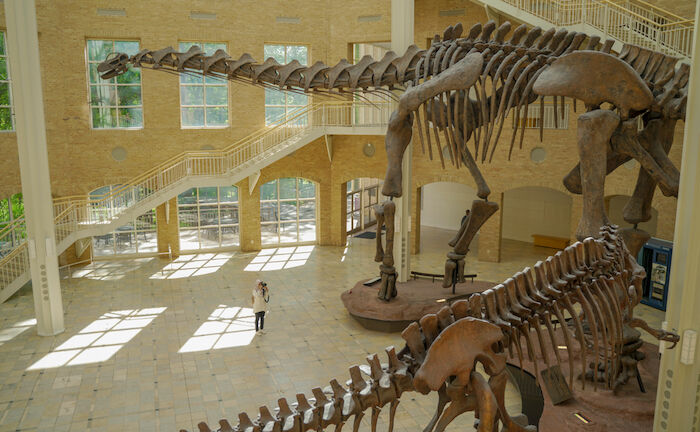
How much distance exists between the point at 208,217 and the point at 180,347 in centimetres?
875

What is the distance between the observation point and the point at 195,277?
16.5 metres

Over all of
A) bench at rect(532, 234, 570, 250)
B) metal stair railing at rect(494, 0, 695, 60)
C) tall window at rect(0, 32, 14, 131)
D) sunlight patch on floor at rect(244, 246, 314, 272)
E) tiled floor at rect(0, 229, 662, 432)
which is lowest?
tiled floor at rect(0, 229, 662, 432)

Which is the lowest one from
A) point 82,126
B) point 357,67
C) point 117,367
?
point 117,367

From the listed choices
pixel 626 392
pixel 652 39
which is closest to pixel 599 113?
pixel 626 392

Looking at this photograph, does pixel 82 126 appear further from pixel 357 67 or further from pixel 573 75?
pixel 573 75

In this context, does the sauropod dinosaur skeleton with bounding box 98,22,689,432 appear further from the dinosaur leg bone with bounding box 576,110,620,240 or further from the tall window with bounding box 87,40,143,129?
the tall window with bounding box 87,40,143,129

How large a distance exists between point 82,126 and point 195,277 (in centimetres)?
583

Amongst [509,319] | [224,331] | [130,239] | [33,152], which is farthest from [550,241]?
[509,319]

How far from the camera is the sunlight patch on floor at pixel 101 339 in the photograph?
35.9ft

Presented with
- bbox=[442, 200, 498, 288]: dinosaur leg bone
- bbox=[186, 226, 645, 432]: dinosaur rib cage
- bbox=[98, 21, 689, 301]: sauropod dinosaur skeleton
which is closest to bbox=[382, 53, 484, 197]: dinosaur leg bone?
bbox=[98, 21, 689, 301]: sauropod dinosaur skeleton

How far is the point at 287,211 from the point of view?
20.9 meters

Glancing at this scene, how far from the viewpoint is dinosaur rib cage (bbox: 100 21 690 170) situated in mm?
8766

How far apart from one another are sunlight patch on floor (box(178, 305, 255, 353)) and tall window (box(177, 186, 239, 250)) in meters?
6.20

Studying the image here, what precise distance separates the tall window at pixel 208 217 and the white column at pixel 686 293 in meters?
15.0
